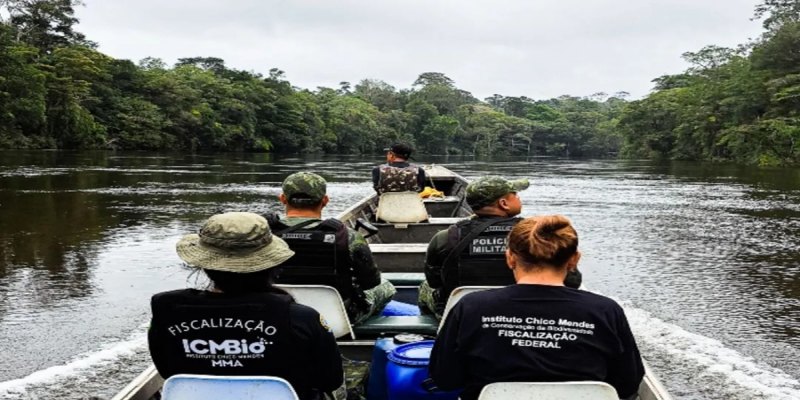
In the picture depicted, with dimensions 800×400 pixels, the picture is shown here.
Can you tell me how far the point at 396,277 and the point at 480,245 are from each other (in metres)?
2.03

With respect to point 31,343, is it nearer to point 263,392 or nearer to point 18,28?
point 263,392

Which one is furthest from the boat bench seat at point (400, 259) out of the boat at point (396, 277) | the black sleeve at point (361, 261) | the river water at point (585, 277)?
the black sleeve at point (361, 261)

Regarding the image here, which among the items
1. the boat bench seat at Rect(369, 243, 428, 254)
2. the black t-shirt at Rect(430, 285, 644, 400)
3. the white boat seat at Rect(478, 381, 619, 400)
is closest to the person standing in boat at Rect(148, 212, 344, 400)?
the black t-shirt at Rect(430, 285, 644, 400)

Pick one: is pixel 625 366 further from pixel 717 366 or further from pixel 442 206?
pixel 442 206

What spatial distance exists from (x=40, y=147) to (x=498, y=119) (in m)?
72.5

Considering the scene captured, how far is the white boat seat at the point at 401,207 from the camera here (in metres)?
8.90

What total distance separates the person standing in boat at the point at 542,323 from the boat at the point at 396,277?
3.58 ft

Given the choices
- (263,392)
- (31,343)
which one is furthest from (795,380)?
(31,343)

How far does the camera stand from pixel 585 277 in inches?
372

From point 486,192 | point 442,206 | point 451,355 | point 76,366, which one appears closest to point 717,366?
point 486,192

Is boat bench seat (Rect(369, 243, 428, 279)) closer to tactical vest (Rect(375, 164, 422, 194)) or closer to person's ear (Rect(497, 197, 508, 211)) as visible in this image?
tactical vest (Rect(375, 164, 422, 194))

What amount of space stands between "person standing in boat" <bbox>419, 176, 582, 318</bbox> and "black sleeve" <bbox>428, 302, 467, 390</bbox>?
142 cm

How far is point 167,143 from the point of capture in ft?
188

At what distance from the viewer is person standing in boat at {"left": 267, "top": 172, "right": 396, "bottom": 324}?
4031 mm
